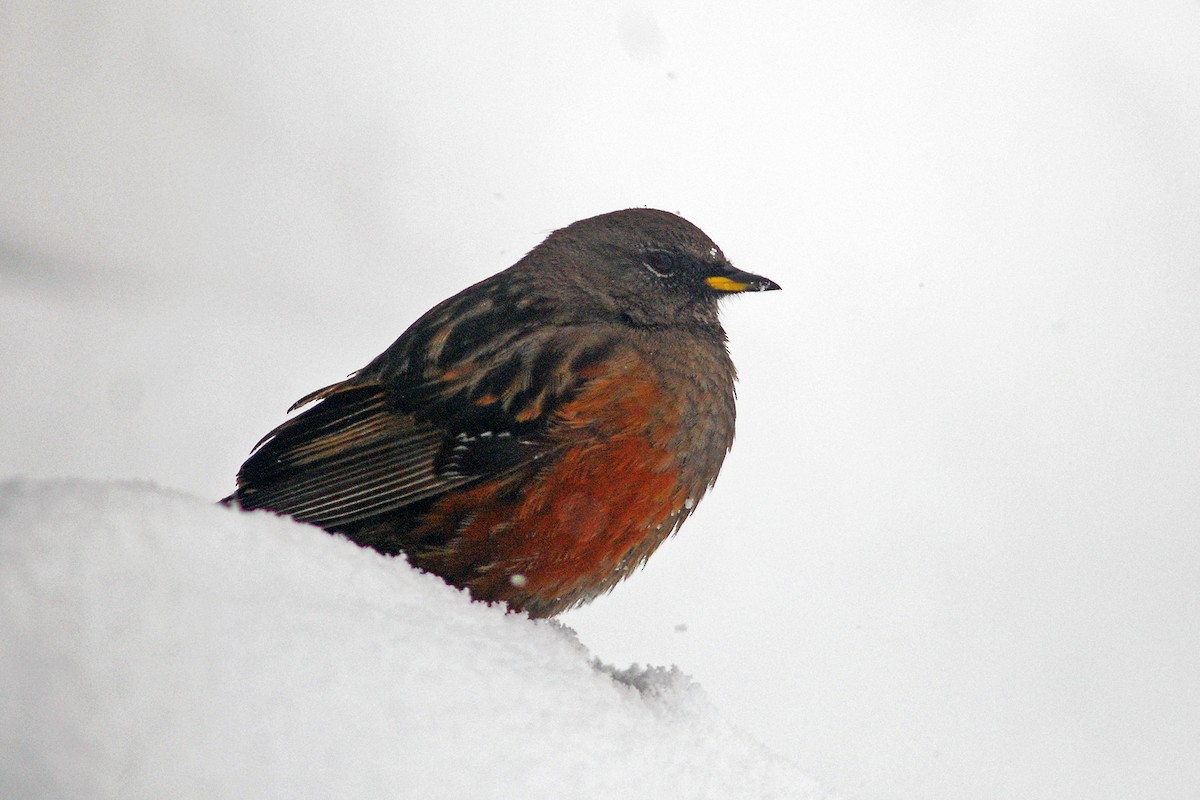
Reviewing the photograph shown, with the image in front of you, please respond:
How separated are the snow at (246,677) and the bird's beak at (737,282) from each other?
1.47 meters

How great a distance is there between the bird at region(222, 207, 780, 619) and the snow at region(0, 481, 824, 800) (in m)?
0.72

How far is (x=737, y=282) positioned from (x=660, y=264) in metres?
0.19

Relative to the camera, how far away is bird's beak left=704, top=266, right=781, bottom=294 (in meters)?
2.44

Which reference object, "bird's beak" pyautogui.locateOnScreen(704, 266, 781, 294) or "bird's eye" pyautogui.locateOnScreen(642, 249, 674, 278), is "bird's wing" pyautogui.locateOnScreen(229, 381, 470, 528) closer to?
"bird's eye" pyautogui.locateOnScreen(642, 249, 674, 278)

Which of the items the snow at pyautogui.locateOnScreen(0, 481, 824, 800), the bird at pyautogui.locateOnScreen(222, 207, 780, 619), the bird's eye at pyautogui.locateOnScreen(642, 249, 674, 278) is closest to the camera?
the snow at pyautogui.locateOnScreen(0, 481, 824, 800)

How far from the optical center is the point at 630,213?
2.49m

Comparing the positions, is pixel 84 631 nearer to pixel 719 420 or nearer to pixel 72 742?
pixel 72 742

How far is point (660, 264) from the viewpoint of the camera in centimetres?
242

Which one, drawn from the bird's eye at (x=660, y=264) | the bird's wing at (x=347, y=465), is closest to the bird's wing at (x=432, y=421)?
the bird's wing at (x=347, y=465)

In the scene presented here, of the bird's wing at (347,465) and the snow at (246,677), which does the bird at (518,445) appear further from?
the snow at (246,677)

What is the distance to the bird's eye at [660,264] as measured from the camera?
242 cm

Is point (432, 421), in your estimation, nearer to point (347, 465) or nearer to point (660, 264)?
point (347, 465)

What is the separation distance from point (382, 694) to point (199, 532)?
0.71ft

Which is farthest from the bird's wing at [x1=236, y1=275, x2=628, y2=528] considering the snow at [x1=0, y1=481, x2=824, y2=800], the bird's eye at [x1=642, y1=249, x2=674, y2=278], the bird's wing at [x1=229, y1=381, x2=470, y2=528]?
the snow at [x1=0, y1=481, x2=824, y2=800]
